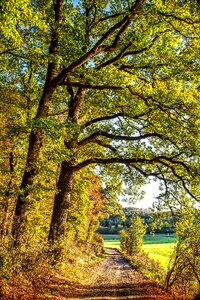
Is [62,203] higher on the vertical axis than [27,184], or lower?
lower

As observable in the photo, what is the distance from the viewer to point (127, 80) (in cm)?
1357

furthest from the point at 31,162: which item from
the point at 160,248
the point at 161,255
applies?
the point at 160,248

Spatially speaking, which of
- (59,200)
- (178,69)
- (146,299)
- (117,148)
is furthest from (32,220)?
(178,69)

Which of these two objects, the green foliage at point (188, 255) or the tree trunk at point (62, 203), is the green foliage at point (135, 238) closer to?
the tree trunk at point (62, 203)

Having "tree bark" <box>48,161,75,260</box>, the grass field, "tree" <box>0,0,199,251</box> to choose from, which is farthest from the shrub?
"tree bark" <box>48,161,75,260</box>

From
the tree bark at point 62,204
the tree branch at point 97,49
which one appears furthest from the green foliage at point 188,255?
the tree branch at point 97,49

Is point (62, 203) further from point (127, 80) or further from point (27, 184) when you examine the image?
point (127, 80)

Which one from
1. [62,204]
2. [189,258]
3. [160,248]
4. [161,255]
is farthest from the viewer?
[160,248]

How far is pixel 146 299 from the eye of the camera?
12.8 m

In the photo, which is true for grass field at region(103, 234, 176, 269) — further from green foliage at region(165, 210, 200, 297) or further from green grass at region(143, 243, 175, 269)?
green foliage at region(165, 210, 200, 297)

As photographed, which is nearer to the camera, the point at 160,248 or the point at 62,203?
the point at 62,203

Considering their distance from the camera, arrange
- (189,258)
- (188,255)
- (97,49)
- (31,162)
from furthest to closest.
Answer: (188,255) < (189,258) < (31,162) < (97,49)

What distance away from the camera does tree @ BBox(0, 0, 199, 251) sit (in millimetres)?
12758

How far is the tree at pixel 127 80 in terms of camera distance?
12758 millimetres
